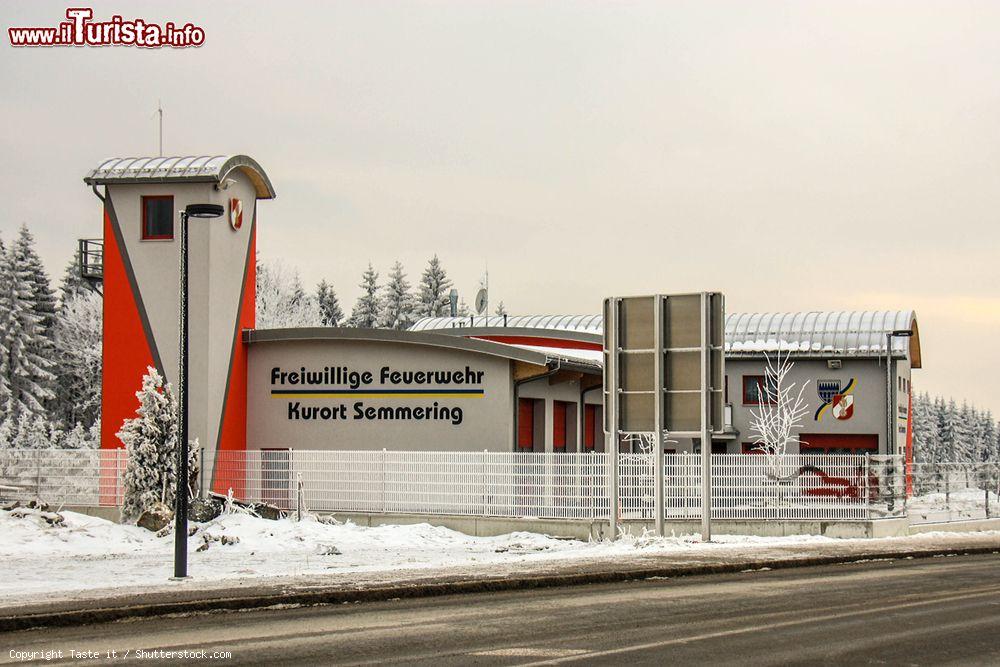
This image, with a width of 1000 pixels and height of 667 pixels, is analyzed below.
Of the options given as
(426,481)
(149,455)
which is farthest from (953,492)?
(149,455)

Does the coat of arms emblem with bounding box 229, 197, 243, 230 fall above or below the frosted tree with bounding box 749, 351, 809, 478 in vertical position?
above

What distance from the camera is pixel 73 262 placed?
84.9 m

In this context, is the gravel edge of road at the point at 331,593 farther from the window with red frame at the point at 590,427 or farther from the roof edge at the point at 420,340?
the window with red frame at the point at 590,427

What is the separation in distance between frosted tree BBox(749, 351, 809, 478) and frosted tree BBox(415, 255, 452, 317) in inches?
1904

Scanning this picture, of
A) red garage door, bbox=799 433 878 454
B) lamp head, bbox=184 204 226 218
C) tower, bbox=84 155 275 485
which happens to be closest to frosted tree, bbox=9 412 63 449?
tower, bbox=84 155 275 485

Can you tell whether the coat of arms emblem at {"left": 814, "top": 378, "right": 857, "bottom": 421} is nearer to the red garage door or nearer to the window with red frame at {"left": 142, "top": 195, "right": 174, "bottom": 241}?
the red garage door

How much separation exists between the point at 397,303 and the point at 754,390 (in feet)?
164

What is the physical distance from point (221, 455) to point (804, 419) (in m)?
34.6

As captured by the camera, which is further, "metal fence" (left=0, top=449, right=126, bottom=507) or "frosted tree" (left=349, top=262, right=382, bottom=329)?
"frosted tree" (left=349, top=262, right=382, bottom=329)

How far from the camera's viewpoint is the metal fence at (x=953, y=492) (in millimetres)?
27109

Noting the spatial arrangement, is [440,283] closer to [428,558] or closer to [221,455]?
[221,455]

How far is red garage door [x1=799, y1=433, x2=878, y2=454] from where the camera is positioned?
56.4 meters

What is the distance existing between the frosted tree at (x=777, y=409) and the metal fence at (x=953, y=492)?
25.2 meters

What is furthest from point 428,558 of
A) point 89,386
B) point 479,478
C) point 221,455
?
point 89,386
